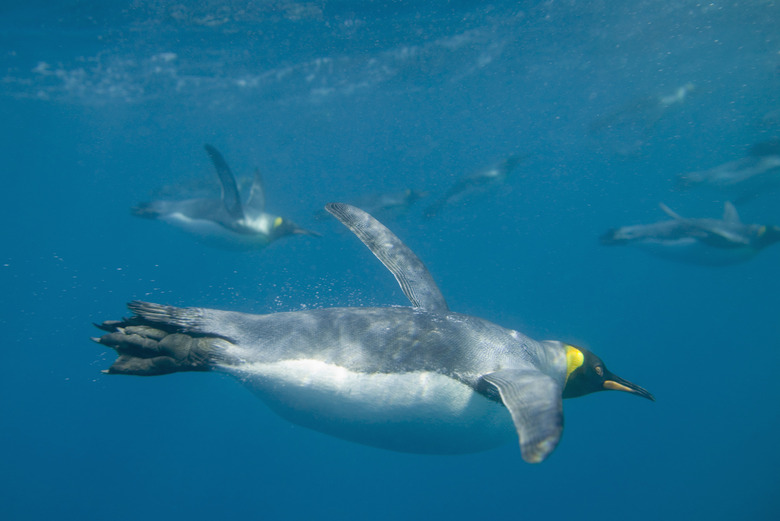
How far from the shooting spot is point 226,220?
29.6 feet

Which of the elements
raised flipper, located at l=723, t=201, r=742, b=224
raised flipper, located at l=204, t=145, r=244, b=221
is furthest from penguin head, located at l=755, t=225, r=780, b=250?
raised flipper, located at l=204, t=145, r=244, b=221

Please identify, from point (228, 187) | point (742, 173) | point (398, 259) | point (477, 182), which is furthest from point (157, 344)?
point (742, 173)

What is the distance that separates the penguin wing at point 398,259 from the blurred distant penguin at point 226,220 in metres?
5.28

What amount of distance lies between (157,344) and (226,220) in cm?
678

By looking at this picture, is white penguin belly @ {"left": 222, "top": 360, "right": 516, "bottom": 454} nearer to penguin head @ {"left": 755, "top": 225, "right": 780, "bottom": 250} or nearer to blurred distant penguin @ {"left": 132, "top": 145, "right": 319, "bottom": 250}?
blurred distant penguin @ {"left": 132, "top": 145, "right": 319, "bottom": 250}

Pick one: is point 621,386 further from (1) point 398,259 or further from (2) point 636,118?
(2) point 636,118

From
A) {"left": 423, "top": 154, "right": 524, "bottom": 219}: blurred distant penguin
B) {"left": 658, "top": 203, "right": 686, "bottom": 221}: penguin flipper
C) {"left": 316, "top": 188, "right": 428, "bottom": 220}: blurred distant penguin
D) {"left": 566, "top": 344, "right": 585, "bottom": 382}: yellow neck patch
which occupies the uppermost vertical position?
{"left": 423, "top": 154, "right": 524, "bottom": 219}: blurred distant penguin

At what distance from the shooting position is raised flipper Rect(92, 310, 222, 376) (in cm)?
265

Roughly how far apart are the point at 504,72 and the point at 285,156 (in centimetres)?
1986

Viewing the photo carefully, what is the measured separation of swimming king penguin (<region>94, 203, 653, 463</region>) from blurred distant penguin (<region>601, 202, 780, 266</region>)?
29.6 ft

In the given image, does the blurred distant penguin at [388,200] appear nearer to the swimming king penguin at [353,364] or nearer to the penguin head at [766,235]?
the penguin head at [766,235]

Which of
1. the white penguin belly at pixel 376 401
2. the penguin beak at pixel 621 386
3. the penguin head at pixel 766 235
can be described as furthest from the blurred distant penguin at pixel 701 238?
the white penguin belly at pixel 376 401

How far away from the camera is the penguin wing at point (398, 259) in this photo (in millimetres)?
3658

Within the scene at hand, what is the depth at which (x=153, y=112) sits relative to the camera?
21391 millimetres
